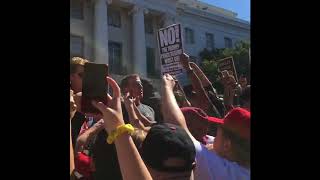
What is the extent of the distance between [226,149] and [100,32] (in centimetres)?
84

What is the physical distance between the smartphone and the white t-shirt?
1.47 feet

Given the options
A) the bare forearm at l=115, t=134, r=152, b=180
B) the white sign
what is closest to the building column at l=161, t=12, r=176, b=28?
the white sign

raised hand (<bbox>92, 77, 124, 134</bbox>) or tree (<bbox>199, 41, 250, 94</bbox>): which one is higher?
tree (<bbox>199, 41, 250, 94</bbox>)

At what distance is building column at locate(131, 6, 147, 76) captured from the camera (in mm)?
2223

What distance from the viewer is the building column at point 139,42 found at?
2.22 metres

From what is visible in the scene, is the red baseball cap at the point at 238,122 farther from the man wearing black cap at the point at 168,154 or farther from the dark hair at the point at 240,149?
the man wearing black cap at the point at 168,154

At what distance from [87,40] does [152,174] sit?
83 centimetres

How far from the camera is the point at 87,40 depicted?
7.47ft

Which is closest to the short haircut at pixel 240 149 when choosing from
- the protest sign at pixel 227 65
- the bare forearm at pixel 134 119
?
the protest sign at pixel 227 65

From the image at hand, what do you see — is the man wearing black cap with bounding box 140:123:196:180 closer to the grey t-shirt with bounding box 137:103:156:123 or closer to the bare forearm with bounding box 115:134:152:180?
the bare forearm with bounding box 115:134:152:180

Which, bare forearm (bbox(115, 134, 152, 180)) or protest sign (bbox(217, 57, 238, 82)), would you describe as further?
protest sign (bbox(217, 57, 238, 82))
